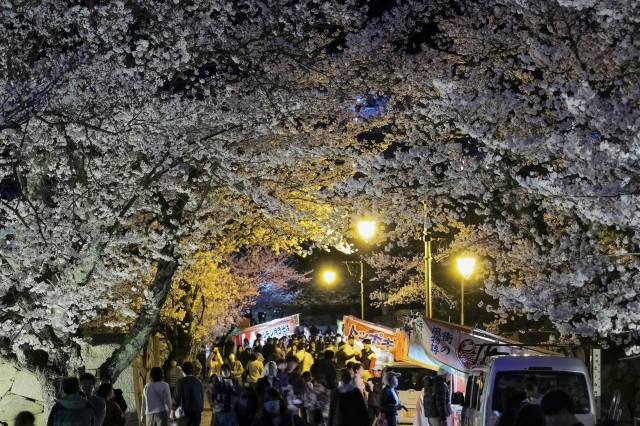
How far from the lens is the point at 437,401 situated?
46.1 feet

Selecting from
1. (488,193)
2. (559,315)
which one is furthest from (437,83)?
(559,315)

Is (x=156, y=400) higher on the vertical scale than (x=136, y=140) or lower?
lower

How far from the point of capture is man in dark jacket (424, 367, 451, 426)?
1404 cm

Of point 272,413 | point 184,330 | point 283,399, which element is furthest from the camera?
point 184,330

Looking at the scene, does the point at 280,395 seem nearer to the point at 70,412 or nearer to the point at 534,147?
the point at 70,412

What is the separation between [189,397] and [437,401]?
154 inches

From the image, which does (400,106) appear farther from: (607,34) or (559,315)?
(559,315)

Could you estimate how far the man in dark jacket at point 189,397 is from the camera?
12.7m

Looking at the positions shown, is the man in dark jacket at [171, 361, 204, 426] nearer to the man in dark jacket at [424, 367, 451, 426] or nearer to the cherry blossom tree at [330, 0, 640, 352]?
the man in dark jacket at [424, 367, 451, 426]

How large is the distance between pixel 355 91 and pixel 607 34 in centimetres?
541

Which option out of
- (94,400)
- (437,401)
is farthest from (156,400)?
(437,401)

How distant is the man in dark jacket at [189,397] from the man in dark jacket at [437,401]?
144 inches

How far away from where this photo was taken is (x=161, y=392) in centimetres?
1272

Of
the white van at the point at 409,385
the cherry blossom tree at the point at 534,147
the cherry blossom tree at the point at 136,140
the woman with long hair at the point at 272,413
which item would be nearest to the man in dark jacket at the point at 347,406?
the woman with long hair at the point at 272,413
